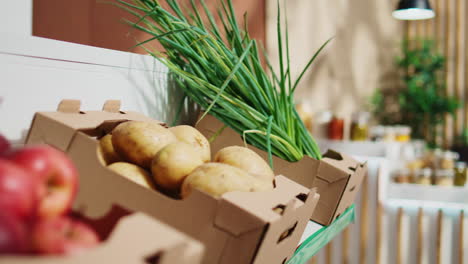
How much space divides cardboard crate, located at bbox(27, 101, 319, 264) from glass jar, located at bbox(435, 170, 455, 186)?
2104 millimetres

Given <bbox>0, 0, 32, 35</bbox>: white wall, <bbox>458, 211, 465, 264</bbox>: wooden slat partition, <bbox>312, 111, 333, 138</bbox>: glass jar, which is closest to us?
<bbox>0, 0, 32, 35</bbox>: white wall

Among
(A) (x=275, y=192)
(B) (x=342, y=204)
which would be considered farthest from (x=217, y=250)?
(B) (x=342, y=204)

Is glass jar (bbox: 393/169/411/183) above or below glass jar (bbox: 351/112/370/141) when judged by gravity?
below

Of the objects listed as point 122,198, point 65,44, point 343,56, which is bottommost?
point 122,198

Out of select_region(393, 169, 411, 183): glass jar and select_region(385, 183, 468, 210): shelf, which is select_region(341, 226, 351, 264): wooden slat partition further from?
select_region(393, 169, 411, 183): glass jar

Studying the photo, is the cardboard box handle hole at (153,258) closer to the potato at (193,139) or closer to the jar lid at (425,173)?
the potato at (193,139)

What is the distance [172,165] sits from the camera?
727 millimetres

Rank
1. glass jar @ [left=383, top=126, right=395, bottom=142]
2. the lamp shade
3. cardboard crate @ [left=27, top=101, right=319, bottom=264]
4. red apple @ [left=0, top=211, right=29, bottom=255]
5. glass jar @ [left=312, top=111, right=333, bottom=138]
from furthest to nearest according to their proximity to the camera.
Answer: glass jar @ [left=312, top=111, right=333, bottom=138] < glass jar @ [left=383, top=126, right=395, bottom=142] < the lamp shade < cardboard crate @ [left=27, top=101, right=319, bottom=264] < red apple @ [left=0, top=211, right=29, bottom=255]

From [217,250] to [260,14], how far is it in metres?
3.06

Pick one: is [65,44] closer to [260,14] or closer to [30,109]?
[30,109]

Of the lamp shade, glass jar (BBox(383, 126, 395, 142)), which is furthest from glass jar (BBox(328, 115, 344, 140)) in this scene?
the lamp shade

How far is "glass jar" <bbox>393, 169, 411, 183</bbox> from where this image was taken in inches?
101

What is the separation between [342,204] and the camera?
1.17m

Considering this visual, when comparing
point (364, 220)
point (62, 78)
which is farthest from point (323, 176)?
point (364, 220)
